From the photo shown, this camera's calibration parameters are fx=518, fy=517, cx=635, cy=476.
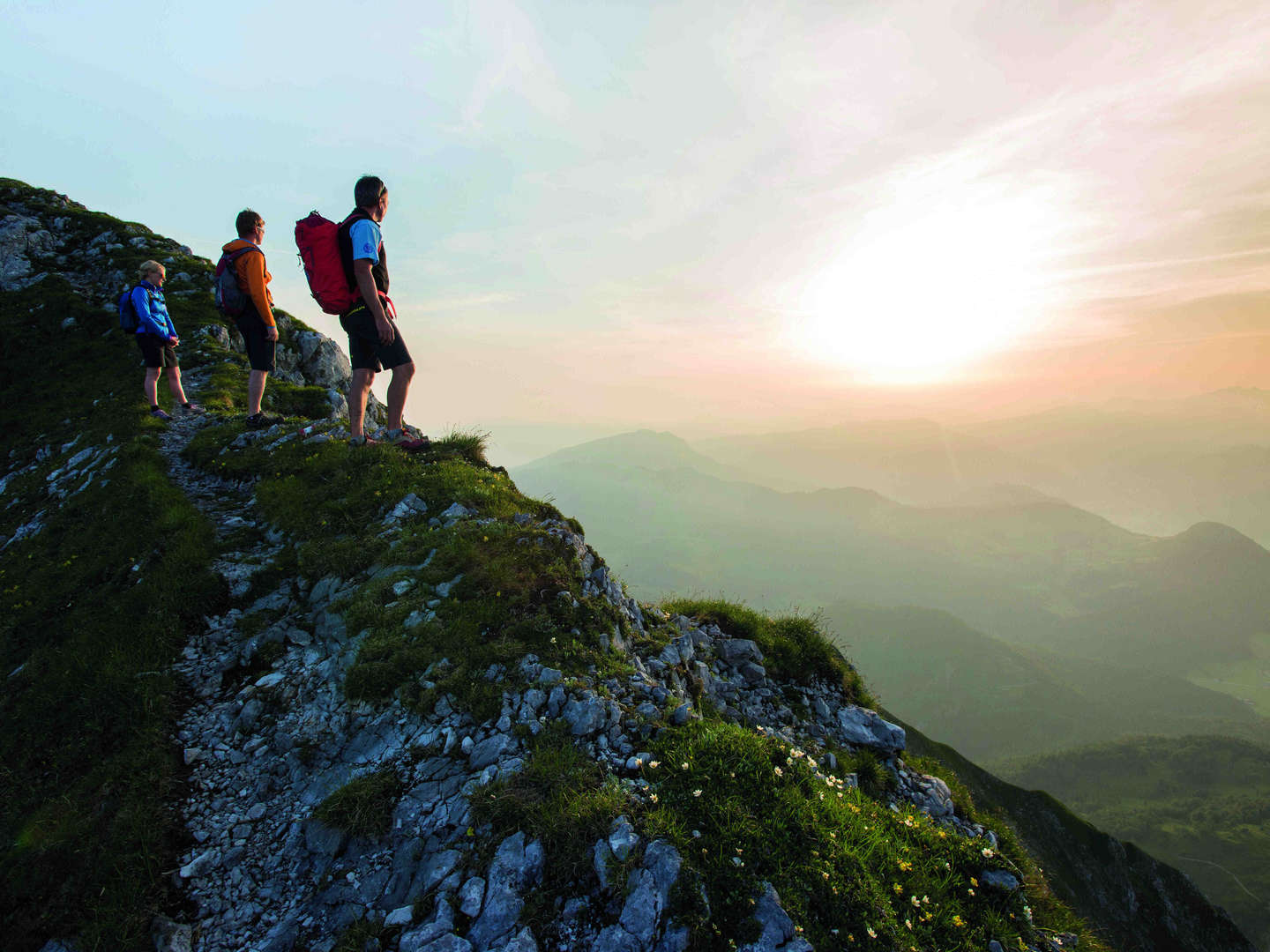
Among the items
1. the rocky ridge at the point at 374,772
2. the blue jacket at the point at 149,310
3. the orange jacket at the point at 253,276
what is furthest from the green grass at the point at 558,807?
the blue jacket at the point at 149,310

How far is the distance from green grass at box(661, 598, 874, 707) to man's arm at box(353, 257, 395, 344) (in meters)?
9.23

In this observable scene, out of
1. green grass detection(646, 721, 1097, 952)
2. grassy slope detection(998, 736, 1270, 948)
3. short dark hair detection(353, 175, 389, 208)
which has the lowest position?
grassy slope detection(998, 736, 1270, 948)

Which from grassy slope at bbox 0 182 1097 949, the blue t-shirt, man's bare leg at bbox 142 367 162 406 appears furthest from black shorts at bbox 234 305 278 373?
the blue t-shirt

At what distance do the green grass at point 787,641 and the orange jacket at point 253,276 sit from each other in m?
13.2

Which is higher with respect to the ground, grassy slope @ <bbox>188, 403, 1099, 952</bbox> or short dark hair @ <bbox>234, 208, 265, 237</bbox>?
short dark hair @ <bbox>234, 208, 265, 237</bbox>

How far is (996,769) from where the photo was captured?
162 m

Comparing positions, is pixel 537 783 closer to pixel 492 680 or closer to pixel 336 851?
pixel 492 680

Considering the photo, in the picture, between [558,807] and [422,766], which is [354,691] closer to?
[422,766]

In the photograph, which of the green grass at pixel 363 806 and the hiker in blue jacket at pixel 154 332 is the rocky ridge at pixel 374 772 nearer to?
the green grass at pixel 363 806

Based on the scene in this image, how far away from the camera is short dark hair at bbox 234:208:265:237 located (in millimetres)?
12938

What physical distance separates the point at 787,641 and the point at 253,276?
16437mm

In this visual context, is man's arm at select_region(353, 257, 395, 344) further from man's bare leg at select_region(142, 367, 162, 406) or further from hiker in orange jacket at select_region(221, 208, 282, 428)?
man's bare leg at select_region(142, 367, 162, 406)

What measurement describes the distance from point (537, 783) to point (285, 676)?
4.61 meters

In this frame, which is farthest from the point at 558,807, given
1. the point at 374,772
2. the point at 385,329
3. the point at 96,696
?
the point at 385,329
